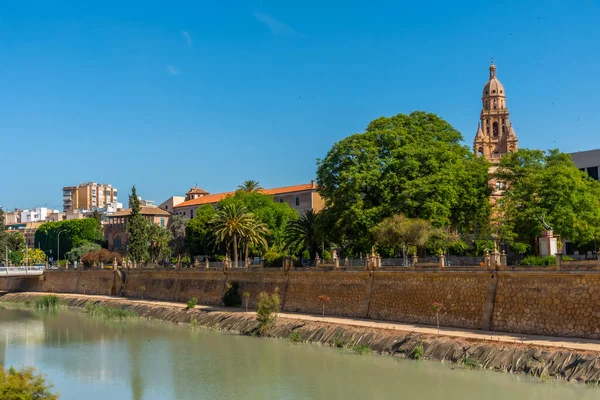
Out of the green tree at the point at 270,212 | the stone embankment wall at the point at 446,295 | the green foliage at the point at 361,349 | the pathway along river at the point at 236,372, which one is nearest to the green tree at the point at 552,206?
the stone embankment wall at the point at 446,295

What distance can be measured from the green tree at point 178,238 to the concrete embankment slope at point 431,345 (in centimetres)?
3593

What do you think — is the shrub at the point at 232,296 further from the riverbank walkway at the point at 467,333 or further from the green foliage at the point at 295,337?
the green foliage at the point at 295,337

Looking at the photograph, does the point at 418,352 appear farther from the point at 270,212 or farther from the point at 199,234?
the point at 199,234

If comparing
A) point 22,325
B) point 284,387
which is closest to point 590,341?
point 284,387

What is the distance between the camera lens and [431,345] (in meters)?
33.9

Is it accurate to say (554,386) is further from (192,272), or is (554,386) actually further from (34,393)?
(192,272)

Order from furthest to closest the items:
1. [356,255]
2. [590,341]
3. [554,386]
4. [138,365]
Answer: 1. [356,255]
2. [138,365]
3. [590,341]
4. [554,386]

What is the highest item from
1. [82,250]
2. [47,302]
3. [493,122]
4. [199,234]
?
[493,122]

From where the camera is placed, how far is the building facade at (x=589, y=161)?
2507 inches

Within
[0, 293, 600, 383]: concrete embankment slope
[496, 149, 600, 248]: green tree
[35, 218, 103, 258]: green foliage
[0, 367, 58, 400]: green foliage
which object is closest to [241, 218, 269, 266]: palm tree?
[0, 293, 600, 383]: concrete embankment slope

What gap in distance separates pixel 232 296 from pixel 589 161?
34.7 metres

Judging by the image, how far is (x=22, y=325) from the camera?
58.1 m

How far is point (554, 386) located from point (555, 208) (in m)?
21.3

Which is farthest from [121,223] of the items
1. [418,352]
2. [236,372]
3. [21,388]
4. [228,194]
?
[21,388]
